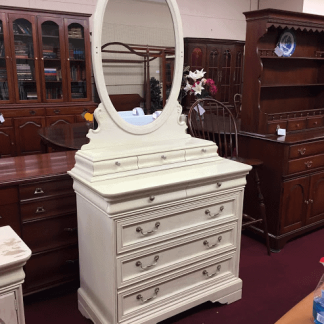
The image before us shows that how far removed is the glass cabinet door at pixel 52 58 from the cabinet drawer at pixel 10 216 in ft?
10.9

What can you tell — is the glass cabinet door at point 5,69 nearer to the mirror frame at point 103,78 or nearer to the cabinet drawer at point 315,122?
the mirror frame at point 103,78

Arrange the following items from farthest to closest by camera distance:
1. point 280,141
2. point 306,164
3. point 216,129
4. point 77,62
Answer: point 77,62 → point 216,129 → point 306,164 → point 280,141

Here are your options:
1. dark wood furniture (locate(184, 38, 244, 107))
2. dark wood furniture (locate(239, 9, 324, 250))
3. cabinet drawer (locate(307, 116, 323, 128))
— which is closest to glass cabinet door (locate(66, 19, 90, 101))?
dark wood furniture (locate(184, 38, 244, 107))

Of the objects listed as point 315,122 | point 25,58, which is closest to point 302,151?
point 315,122

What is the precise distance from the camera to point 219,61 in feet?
21.7

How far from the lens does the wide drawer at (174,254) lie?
1.72m

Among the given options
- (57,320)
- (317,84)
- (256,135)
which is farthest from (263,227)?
(57,320)

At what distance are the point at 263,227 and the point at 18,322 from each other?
212cm

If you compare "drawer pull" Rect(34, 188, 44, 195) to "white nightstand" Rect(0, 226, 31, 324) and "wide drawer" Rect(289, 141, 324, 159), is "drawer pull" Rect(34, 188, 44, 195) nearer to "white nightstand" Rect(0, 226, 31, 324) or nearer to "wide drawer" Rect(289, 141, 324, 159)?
"white nightstand" Rect(0, 226, 31, 324)

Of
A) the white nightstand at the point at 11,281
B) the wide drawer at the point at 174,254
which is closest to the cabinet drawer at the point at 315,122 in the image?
the wide drawer at the point at 174,254

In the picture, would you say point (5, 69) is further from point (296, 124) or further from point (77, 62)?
point (296, 124)

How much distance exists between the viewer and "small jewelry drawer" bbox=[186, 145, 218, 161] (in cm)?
200

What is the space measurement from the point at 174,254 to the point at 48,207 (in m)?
0.80

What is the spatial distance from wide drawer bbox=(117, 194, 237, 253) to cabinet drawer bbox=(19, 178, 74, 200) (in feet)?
2.01
